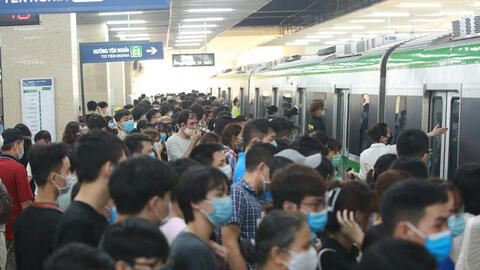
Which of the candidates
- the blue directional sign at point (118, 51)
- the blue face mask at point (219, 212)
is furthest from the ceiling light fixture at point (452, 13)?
the blue face mask at point (219, 212)

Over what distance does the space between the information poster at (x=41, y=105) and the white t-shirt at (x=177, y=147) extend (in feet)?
16.5

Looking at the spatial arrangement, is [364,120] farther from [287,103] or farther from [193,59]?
[193,59]

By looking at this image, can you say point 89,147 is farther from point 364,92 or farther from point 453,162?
point 364,92

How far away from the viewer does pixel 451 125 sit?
7.08 metres

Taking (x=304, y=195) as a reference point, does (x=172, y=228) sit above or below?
below

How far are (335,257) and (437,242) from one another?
25.6 inches

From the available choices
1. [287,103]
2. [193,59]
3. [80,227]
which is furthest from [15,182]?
[193,59]

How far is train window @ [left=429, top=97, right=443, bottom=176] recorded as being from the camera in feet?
24.1

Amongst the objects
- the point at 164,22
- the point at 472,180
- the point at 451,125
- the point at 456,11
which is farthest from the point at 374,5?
the point at 472,180

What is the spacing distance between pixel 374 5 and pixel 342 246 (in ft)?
49.6

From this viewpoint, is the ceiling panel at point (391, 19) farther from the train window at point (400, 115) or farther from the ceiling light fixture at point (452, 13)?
the train window at point (400, 115)

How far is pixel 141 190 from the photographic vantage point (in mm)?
3457

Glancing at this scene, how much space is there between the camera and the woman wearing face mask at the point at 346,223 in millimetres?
3688

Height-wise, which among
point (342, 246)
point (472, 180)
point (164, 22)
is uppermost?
point (164, 22)
